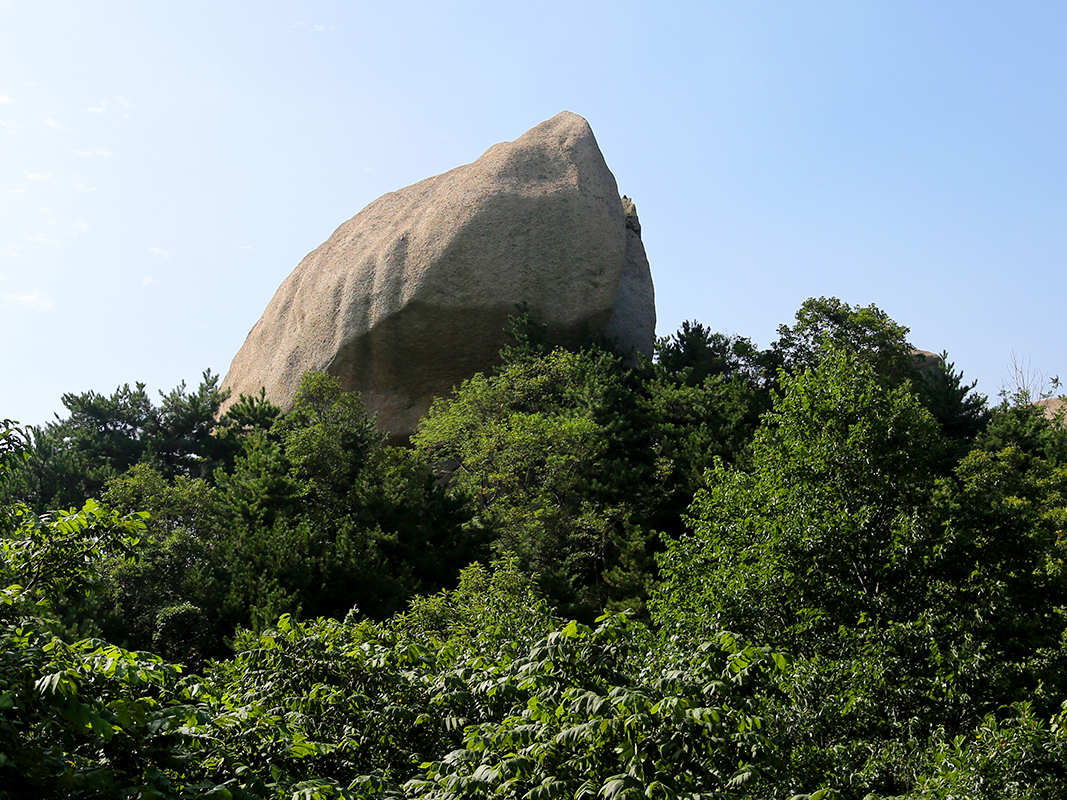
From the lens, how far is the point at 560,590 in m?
20.0

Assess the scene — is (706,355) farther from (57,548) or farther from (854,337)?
(57,548)

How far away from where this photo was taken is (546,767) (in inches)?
183

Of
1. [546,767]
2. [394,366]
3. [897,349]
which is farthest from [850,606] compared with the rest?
[394,366]

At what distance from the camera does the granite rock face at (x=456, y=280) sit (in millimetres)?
30938

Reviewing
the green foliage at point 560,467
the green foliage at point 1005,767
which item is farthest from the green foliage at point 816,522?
the green foliage at point 560,467

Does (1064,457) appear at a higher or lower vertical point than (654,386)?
lower

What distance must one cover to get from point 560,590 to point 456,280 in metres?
13.8

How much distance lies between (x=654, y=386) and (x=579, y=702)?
2417 centimetres

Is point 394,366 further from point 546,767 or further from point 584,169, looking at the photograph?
point 546,767

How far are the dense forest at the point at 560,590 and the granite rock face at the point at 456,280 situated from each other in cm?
210

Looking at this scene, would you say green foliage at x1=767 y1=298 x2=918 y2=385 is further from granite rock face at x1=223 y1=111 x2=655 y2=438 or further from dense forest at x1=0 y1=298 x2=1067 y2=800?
granite rock face at x1=223 y1=111 x2=655 y2=438

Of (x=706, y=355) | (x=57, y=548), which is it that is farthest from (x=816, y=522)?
(x=706, y=355)

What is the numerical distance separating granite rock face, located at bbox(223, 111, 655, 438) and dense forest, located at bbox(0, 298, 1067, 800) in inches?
82.5

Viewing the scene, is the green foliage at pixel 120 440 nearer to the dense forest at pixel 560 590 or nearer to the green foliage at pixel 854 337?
the dense forest at pixel 560 590
